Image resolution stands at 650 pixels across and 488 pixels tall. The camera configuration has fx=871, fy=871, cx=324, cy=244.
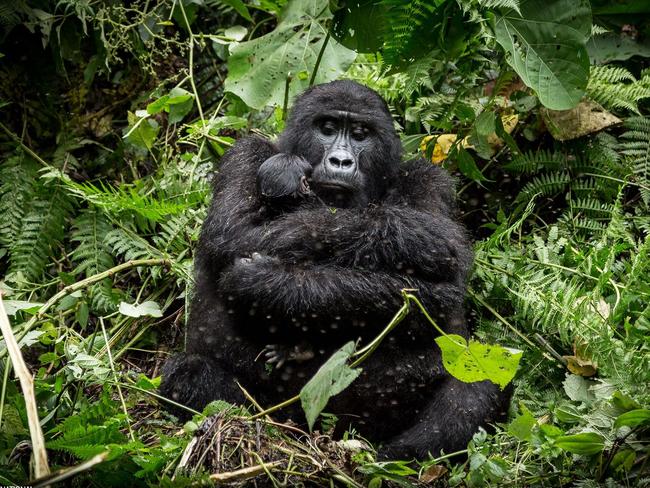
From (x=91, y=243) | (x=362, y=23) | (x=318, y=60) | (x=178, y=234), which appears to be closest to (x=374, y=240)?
(x=362, y=23)

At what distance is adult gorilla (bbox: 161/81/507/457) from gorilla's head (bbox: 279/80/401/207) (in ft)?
0.06

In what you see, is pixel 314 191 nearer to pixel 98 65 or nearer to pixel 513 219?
pixel 513 219

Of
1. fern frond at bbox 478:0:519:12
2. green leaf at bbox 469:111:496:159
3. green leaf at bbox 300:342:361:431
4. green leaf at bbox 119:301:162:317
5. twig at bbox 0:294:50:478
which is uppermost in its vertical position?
fern frond at bbox 478:0:519:12

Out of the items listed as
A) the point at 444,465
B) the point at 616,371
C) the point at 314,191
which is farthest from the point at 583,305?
the point at 314,191

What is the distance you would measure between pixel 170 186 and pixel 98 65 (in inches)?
41.0

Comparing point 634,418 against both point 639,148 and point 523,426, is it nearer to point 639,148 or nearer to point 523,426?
point 523,426

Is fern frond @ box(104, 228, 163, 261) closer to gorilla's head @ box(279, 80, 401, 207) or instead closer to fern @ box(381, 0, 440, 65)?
gorilla's head @ box(279, 80, 401, 207)

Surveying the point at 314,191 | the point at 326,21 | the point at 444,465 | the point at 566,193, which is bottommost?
the point at 444,465

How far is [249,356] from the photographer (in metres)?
4.15

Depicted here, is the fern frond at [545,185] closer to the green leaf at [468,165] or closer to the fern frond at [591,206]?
the fern frond at [591,206]

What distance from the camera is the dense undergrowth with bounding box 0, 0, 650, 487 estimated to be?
3.32m

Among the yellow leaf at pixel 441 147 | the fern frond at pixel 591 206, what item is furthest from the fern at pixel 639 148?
the yellow leaf at pixel 441 147

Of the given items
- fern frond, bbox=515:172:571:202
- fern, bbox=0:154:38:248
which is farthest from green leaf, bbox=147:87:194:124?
fern frond, bbox=515:172:571:202

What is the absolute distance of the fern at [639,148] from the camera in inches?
207
